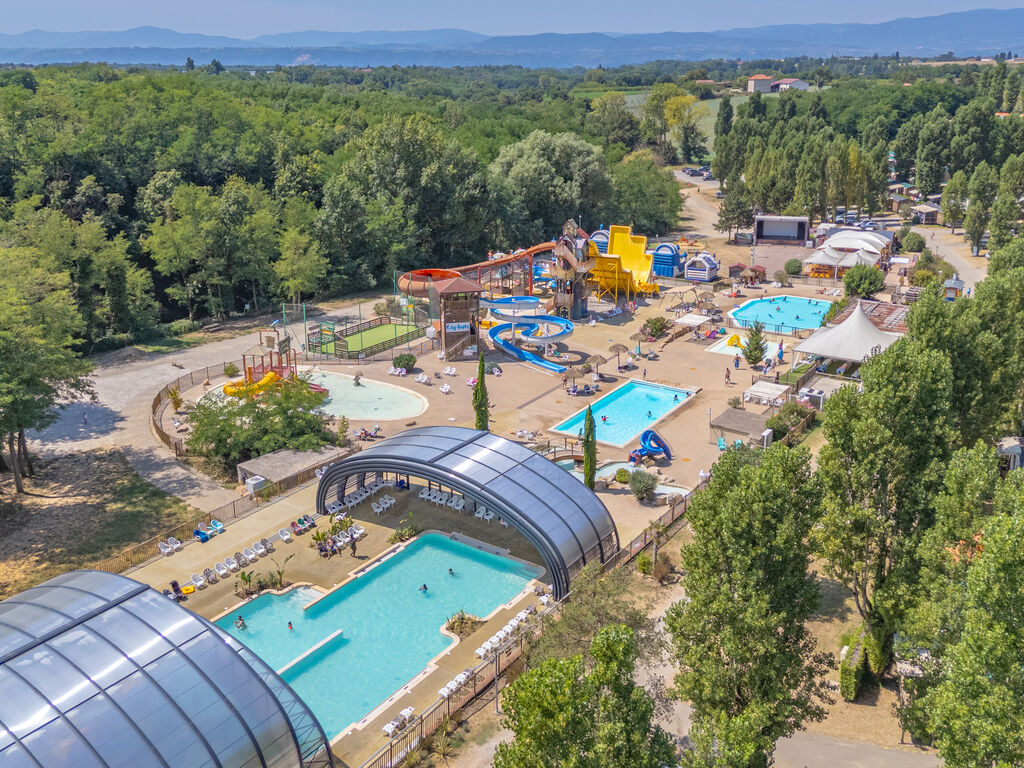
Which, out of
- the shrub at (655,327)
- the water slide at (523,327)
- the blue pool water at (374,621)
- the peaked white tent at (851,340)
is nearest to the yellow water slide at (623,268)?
the water slide at (523,327)

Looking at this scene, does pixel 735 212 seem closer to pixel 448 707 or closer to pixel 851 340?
pixel 851 340

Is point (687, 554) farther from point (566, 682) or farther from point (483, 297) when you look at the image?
point (483, 297)

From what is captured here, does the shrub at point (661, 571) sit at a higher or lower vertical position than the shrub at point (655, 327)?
lower

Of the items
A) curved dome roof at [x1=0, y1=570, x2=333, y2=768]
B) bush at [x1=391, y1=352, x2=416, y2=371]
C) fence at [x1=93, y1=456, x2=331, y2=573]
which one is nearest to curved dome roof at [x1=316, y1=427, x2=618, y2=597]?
fence at [x1=93, y1=456, x2=331, y2=573]

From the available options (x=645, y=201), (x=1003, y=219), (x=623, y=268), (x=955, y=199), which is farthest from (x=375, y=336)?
(x=955, y=199)

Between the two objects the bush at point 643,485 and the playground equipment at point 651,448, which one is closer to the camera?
the bush at point 643,485

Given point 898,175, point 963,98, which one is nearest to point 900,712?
point 898,175

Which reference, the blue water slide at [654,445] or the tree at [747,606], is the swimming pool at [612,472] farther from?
the tree at [747,606]
